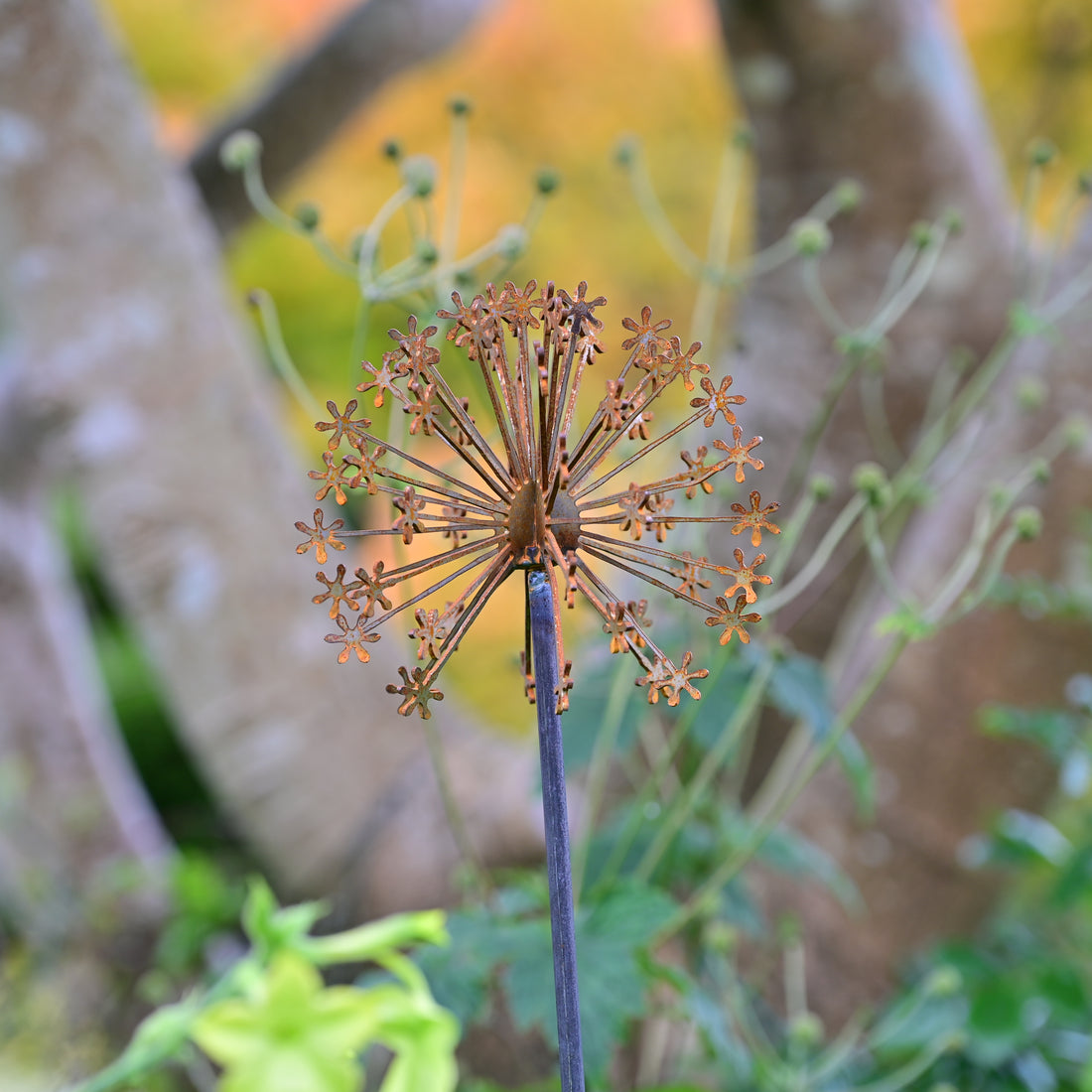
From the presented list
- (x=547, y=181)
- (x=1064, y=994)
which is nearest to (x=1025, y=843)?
(x=1064, y=994)

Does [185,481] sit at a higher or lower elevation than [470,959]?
higher

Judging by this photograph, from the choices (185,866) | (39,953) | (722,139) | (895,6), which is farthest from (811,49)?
(722,139)

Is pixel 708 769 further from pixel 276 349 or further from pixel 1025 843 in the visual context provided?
pixel 1025 843

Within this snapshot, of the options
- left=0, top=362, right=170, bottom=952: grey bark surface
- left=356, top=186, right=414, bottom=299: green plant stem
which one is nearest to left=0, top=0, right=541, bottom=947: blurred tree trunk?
left=0, top=362, right=170, bottom=952: grey bark surface

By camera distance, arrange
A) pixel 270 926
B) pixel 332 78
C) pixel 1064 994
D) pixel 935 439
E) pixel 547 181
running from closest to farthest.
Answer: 1. pixel 270 926
2. pixel 547 181
3. pixel 935 439
4. pixel 1064 994
5. pixel 332 78

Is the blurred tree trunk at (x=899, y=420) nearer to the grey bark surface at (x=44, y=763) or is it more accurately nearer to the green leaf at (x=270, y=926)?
the green leaf at (x=270, y=926)

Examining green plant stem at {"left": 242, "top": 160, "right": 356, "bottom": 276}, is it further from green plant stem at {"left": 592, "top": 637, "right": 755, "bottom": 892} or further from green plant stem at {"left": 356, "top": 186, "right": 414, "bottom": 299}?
green plant stem at {"left": 592, "top": 637, "right": 755, "bottom": 892}

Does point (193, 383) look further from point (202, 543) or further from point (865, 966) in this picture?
point (865, 966)

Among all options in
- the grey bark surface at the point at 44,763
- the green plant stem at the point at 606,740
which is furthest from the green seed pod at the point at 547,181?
the grey bark surface at the point at 44,763
